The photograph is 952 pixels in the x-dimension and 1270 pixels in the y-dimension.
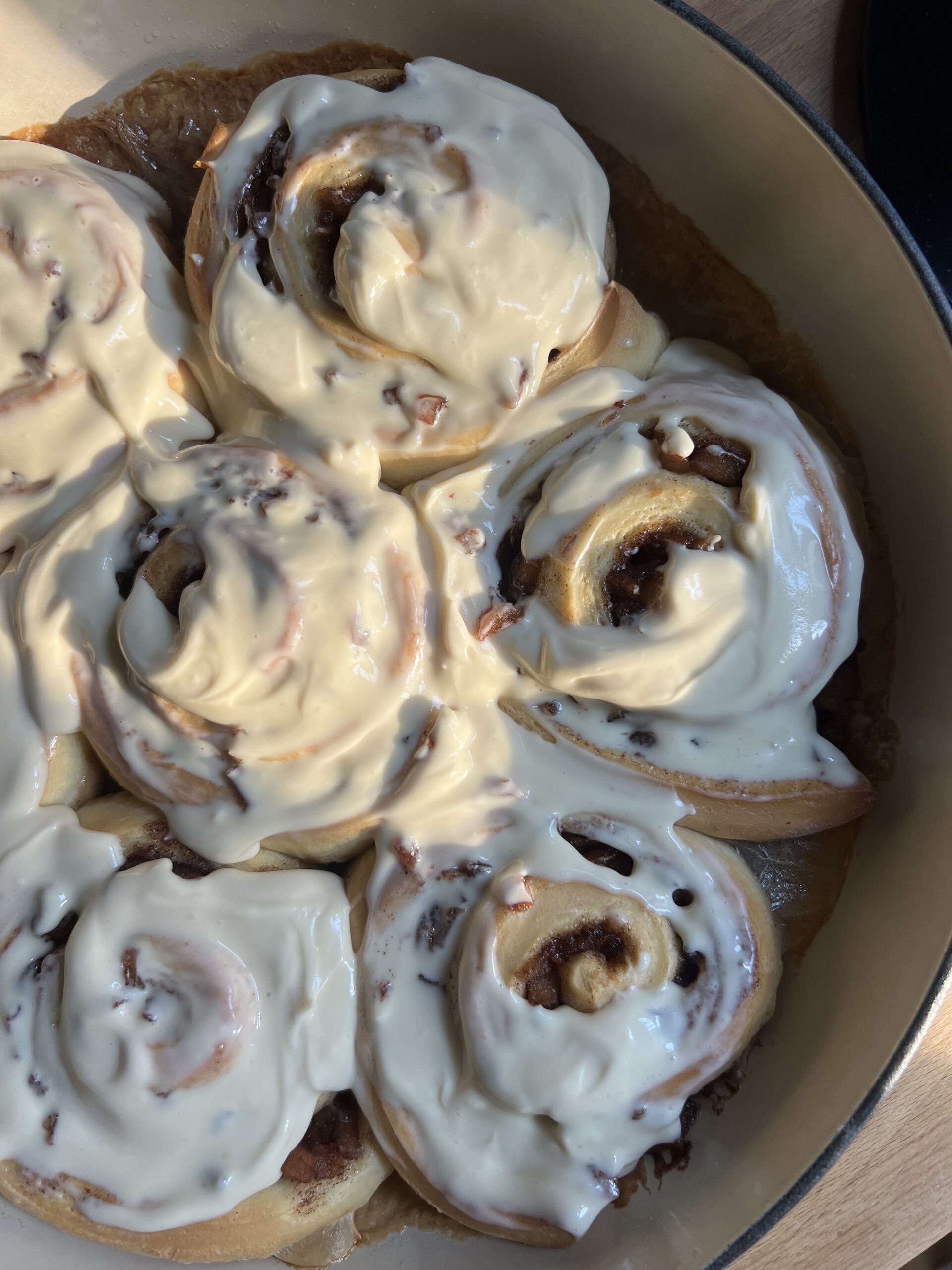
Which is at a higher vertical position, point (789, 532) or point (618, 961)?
point (789, 532)

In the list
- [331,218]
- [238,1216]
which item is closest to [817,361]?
[331,218]

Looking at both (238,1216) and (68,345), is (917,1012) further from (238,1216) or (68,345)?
(68,345)

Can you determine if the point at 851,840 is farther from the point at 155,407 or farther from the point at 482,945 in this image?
the point at 155,407

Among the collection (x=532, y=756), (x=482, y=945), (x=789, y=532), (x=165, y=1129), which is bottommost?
(x=165, y=1129)

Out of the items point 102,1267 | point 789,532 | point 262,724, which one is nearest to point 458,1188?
point 102,1267

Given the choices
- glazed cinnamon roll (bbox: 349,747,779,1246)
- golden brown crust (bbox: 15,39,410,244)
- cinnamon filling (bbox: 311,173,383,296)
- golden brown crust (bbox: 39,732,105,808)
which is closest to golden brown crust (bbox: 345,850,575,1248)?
glazed cinnamon roll (bbox: 349,747,779,1246)

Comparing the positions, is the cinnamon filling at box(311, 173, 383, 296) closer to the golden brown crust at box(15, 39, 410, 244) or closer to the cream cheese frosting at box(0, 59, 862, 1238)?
the cream cheese frosting at box(0, 59, 862, 1238)
